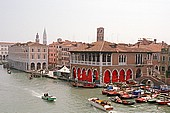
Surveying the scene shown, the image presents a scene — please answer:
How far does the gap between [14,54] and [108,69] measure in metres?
33.2

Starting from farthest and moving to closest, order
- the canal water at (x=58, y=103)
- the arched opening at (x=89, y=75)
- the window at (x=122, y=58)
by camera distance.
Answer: the arched opening at (x=89, y=75) < the window at (x=122, y=58) < the canal water at (x=58, y=103)

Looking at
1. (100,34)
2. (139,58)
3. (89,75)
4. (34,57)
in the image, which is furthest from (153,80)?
(34,57)

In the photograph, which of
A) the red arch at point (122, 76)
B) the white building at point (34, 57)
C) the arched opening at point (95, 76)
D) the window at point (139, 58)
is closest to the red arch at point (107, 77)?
the arched opening at point (95, 76)

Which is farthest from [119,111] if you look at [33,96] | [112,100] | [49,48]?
[49,48]

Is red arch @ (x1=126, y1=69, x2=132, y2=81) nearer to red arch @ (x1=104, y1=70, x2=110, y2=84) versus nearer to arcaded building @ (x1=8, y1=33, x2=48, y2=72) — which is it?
red arch @ (x1=104, y1=70, x2=110, y2=84)

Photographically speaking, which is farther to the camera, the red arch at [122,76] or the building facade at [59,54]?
the building facade at [59,54]

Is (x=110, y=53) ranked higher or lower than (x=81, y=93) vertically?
higher

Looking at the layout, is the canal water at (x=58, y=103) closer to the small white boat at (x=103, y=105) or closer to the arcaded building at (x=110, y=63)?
the small white boat at (x=103, y=105)

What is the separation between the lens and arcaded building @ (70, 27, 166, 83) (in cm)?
2820

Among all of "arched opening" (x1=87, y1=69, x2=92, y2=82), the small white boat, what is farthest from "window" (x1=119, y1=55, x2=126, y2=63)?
the small white boat

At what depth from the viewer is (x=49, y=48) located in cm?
5278

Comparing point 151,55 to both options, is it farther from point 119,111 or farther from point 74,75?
point 119,111

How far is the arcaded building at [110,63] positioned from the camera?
2820 cm

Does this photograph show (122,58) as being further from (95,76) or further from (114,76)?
(95,76)
